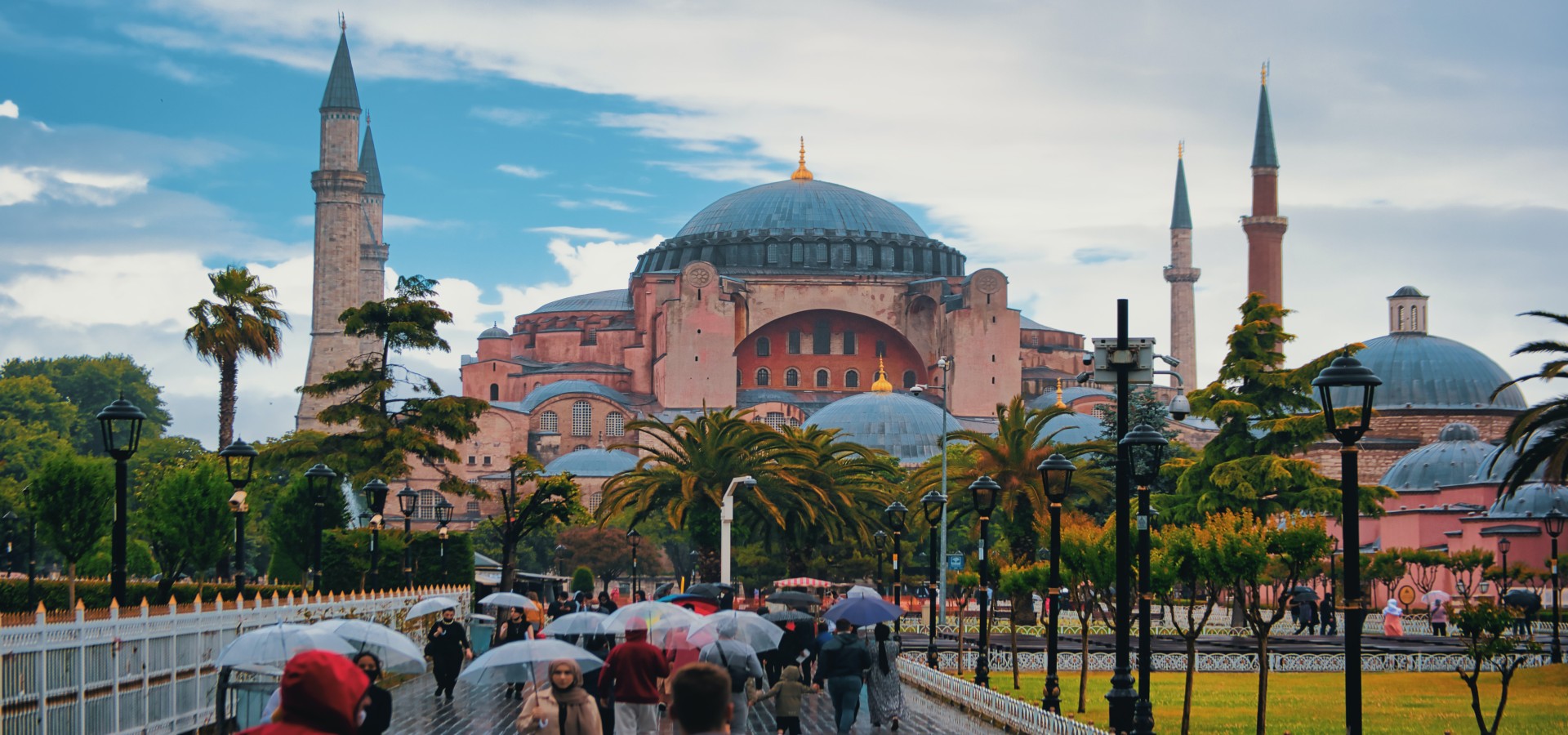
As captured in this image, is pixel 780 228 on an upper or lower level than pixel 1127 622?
upper

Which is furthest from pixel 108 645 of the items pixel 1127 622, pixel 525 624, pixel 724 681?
pixel 724 681

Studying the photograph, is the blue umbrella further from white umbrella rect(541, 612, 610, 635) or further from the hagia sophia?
the hagia sophia

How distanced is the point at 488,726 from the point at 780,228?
6859cm

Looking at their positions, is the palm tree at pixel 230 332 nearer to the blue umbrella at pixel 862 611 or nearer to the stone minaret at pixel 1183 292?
the blue umbrella at pixel 862 611

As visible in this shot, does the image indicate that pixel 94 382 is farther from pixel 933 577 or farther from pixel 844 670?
pixel 844 670

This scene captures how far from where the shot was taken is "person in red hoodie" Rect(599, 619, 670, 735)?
34.3ft

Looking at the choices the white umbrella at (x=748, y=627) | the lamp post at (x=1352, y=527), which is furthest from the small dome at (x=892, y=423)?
the lamp post at (x=1352, y=527)

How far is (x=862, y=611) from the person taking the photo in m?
16.5

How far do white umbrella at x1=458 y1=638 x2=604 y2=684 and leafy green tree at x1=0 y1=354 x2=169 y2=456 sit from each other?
230 feet

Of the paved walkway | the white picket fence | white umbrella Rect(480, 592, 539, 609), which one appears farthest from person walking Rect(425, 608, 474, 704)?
white umbrella Rect(480, 592, 539, 609)

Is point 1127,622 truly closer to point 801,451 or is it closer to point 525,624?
point 525,624

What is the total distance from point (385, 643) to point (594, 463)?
197 ft

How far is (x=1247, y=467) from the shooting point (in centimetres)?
3334

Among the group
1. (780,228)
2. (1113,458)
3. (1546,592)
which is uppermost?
(780,228)
